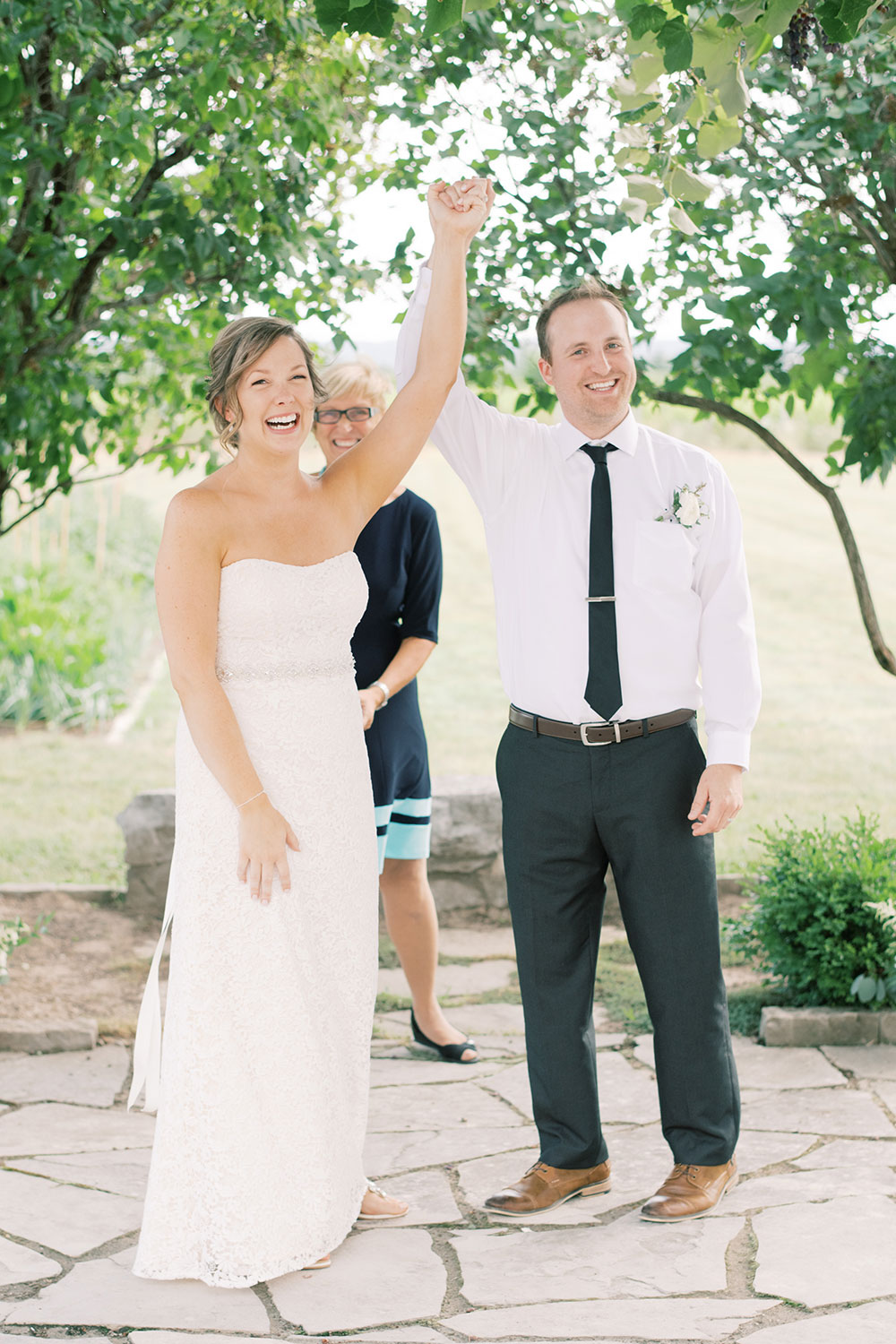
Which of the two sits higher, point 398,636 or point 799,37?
point 799,37

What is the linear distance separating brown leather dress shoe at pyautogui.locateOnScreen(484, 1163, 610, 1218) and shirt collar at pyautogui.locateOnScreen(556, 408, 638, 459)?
5.77ft

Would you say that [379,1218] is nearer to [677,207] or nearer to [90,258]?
[677,207]

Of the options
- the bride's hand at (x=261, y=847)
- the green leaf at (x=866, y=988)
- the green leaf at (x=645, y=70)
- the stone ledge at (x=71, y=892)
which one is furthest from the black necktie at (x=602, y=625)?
the stone ledge at (x=71, y=892)

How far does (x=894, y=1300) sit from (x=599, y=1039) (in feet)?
→ 6.08

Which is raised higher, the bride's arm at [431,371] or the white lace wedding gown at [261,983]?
the bride's arm at [431,371]

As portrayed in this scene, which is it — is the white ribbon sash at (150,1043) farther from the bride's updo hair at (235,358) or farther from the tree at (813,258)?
the tree at (813,258)

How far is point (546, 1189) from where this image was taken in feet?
10.9

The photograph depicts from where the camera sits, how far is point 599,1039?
4.62m

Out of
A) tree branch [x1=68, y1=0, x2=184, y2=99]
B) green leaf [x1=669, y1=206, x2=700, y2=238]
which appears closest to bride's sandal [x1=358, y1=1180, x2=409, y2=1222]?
green leaf [x1=669, y1=206, x2=700, y2=238]

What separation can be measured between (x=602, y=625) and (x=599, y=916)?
764mm

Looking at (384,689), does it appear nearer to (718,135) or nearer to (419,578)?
(419,578)

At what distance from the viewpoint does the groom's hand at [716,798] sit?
3117 millimetres

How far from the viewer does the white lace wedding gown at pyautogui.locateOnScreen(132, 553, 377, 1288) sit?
2.94 m

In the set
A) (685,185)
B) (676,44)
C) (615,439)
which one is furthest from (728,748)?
(676,44)
